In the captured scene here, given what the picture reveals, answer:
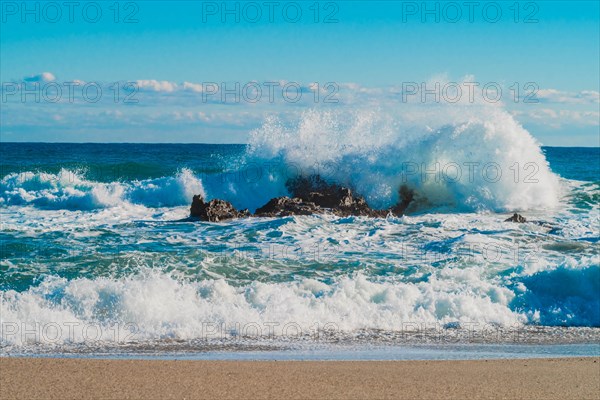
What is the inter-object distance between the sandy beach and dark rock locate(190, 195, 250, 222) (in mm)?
8581

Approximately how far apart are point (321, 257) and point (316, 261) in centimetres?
33

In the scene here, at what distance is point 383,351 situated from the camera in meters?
7.08

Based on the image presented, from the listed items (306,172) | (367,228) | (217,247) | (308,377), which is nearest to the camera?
(308,377)

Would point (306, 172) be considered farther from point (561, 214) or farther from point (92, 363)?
point (92, 363)

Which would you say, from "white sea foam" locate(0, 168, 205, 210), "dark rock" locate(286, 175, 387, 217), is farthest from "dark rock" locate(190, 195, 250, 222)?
"white sea foam" locate(0, 168, 205, 210)

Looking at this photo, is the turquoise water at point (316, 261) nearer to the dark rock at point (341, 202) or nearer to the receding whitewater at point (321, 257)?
the receding whitewater at point (321, 257)

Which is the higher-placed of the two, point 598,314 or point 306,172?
point 306,172

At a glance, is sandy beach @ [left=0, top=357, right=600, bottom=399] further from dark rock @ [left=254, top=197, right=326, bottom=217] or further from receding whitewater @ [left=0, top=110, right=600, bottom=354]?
dark rock @ [left=254, top=197, right=326, bottom=217]

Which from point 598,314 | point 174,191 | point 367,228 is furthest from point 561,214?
point 174,191

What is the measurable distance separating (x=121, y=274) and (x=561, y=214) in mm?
11172

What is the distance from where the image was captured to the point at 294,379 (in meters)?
5.71

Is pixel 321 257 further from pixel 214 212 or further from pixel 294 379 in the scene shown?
pixel 294 379

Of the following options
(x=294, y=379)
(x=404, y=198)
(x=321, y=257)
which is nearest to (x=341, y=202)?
(x=404, y=198)

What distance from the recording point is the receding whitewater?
793cm
